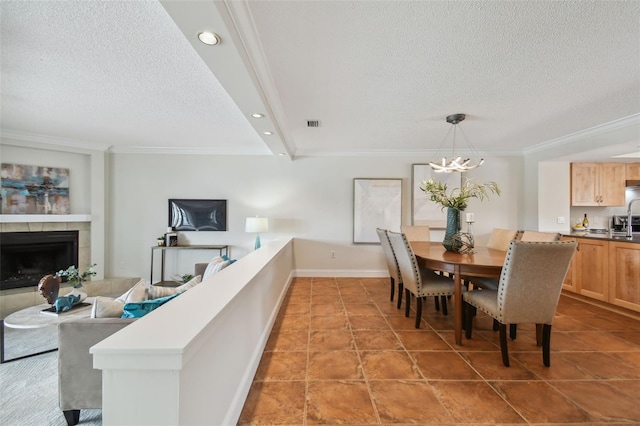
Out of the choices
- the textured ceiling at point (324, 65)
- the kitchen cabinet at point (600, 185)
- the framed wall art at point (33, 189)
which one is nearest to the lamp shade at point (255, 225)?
the textured ceiling at point (324, 65)

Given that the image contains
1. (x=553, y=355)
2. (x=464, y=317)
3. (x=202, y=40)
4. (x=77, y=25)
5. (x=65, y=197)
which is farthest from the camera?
(x=65, y=197)

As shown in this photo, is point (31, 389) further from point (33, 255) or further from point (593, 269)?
point (593, 269)

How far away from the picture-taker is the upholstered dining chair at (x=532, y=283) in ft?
5.78

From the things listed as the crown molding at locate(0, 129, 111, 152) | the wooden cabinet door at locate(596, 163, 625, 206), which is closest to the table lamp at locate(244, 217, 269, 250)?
the crown molding at locate(0, 129, 111, 152)

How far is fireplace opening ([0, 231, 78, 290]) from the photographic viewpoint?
3457mm

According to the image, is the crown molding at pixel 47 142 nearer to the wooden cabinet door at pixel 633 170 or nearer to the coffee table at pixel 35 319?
the coffee table at pixel 35 319

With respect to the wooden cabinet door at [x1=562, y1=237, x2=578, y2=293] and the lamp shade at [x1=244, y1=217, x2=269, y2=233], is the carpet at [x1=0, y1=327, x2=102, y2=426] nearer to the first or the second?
the lamp shade at [x1=244, y1=217, x2=269, y2=233]

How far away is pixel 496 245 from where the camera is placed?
10.2ft

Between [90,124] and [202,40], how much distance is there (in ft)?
9.82

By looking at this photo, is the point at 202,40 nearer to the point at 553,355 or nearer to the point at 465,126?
the point at 465,126

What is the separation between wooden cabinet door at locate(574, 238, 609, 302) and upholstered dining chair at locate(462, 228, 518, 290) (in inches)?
47.0

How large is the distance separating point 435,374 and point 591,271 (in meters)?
3.11

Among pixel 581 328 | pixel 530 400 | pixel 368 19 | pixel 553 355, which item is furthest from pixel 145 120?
pixel 581 328

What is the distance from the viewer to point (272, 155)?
4.43 meters
